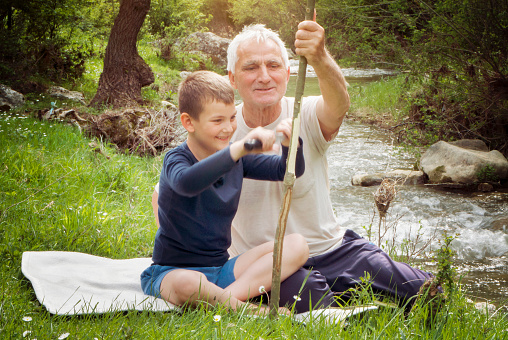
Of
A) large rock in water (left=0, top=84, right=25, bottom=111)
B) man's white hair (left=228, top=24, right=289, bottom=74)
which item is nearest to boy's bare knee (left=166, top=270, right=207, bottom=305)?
man's white hair (left=228, top=24, right=289, bottom=74)

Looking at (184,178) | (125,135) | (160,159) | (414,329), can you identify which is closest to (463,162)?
(160,159)

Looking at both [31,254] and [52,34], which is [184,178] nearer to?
[31,254]

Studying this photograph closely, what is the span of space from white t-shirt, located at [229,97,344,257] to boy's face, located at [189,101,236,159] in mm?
481

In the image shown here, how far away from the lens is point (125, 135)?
23.9ft

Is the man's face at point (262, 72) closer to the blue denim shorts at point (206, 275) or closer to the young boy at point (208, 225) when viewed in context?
the young boy at point (208, 225)

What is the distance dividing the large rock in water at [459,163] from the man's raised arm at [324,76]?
529cm

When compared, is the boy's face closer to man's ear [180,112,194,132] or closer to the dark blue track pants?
man's ear [180,112,194,132]

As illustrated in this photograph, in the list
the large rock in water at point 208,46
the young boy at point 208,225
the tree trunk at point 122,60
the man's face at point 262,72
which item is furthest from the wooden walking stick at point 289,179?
the large rock in water at point 208,46

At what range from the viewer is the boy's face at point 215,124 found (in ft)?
7.57

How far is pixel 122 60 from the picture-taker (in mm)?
9859

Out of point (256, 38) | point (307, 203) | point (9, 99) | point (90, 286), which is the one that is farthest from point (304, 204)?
point (9, 99)

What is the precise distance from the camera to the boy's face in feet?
7.57

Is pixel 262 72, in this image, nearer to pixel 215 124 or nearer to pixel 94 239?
pixel 215 124

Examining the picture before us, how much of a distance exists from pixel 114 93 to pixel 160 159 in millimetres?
3468
